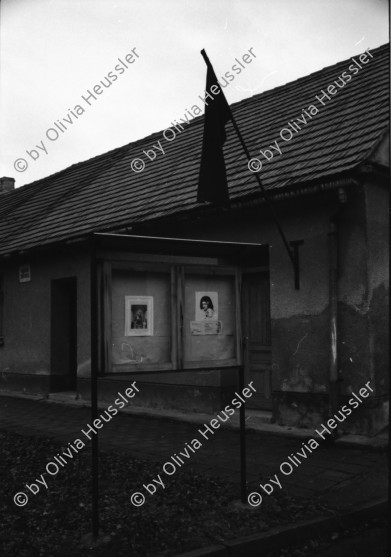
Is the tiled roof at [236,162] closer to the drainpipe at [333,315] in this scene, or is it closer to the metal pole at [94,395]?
the drainpipe at [333,315]

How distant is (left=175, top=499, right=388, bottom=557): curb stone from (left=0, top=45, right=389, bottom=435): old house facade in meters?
1.33

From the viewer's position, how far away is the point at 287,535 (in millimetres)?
4109

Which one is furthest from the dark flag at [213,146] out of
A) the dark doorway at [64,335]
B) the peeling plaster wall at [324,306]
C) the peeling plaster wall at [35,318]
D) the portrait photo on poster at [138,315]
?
the dark doorway at [64,335]

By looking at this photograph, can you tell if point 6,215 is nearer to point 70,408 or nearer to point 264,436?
point 70,408

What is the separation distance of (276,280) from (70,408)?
4811 mm

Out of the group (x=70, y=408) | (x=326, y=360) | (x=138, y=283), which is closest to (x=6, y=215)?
(x=70, y=408)

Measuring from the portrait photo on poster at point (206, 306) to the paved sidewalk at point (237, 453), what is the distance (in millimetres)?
1585

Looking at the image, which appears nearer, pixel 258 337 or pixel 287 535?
pixel 287 535

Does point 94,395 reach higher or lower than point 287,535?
higher

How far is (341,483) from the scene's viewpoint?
530 centimetres

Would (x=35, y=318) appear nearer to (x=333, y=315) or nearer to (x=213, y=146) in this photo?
(x=333, y=315)

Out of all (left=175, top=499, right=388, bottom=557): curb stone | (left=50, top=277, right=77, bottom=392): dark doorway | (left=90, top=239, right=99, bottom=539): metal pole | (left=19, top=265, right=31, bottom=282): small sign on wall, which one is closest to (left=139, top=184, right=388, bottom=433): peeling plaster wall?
(left=175, top=499, right=388, bottom=557): curb stone

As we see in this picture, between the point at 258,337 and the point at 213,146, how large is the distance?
351 centimetres

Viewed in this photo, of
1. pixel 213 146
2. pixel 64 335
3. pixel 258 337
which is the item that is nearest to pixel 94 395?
pixel 213 146
